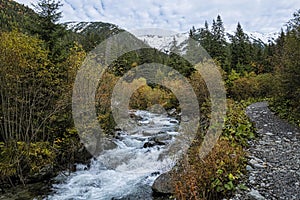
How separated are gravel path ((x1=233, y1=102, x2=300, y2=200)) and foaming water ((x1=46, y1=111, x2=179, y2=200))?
3170mm

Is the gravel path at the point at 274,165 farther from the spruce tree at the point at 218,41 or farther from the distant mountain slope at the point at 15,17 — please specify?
the spruce tree at the point at 218,41

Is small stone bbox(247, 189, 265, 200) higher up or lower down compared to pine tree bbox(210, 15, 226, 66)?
lower down

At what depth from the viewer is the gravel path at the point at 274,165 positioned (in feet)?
17.4

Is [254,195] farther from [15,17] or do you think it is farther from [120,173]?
[15,17]

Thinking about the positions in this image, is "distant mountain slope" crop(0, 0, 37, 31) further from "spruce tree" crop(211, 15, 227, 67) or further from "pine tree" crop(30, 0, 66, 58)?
"spruce tree" crop(211, 15, 227, 67)

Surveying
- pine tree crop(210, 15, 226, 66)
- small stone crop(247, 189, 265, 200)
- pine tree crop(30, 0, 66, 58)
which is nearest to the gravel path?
small stone crop(247, 189, 265, 200)

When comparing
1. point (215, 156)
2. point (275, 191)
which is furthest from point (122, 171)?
point (275, 191)

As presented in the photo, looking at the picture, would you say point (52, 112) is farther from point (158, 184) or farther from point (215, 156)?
point (215, 156)

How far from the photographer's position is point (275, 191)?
5.32 m

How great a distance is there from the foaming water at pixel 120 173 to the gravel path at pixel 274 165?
3.17 m

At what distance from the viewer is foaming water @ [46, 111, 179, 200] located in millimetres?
8891

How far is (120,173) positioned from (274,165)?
646cm

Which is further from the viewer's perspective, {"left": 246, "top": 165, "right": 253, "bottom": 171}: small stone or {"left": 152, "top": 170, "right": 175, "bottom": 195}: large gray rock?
{"left": 152, "top": 170, "right": 175, "bottom": 195}: large gray rock

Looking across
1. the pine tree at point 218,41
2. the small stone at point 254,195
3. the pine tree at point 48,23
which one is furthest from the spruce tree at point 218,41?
the small stone at point 254,195
